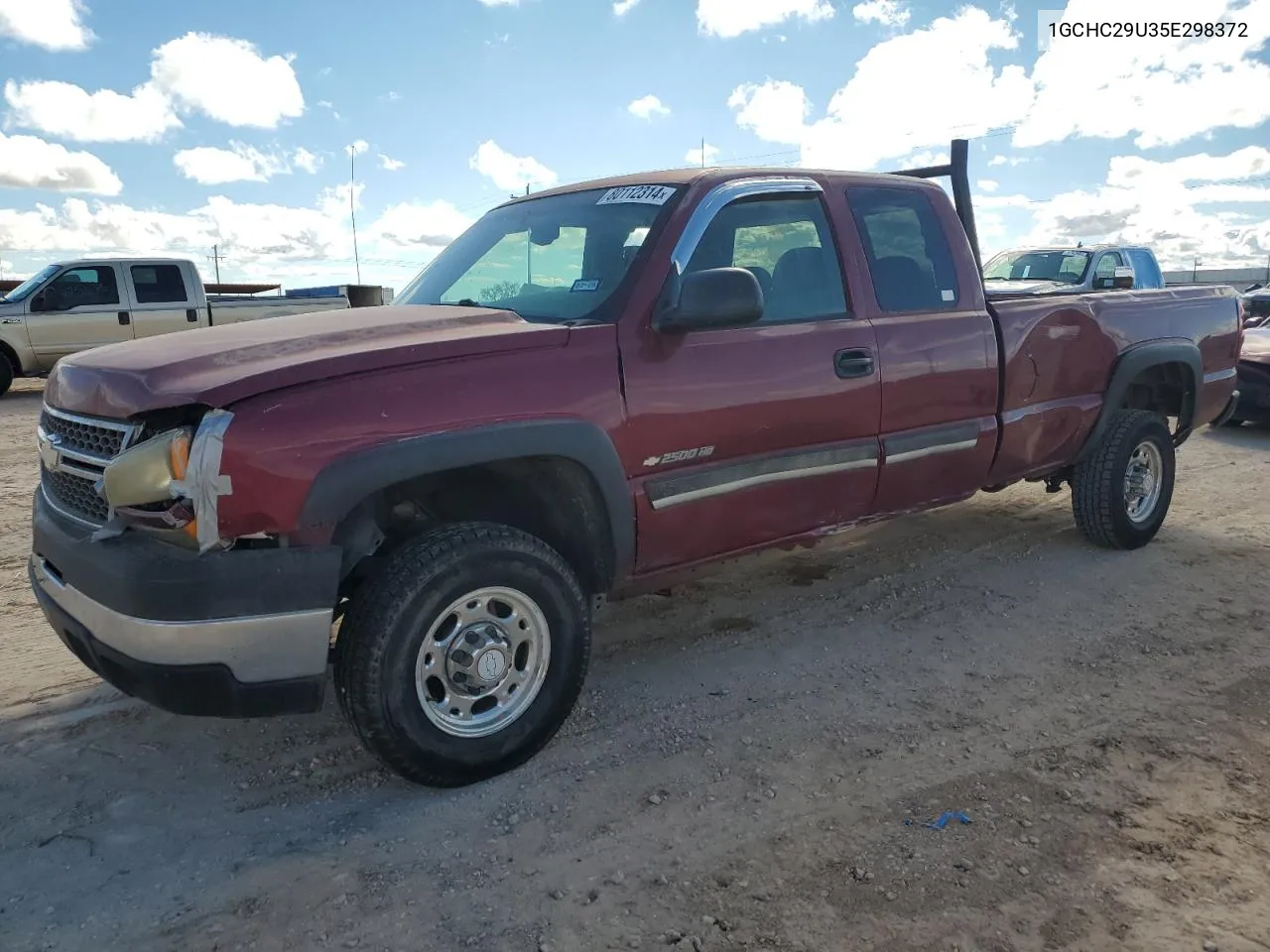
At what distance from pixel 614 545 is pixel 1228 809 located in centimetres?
207

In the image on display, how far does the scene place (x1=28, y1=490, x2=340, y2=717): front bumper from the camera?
2.54 m

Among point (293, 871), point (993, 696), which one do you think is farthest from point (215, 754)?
point (993, 696)

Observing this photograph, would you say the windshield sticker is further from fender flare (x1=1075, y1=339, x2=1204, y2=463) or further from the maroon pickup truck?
fender flare (x1=1075, y1=339, x2=1204, y2=463)

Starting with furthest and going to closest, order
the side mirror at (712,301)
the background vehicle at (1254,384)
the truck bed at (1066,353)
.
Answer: the background vehicle at (1254,384)
the truck bed at (1066,353)
the side mirror at (712,301)

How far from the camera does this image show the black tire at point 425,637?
Answer: 9.10 feet

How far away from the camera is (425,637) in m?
2.86

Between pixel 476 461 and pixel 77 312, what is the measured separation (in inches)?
483

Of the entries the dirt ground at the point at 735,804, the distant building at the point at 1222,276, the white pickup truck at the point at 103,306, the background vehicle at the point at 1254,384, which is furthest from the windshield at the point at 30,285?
the distant building at the point at 1222,276

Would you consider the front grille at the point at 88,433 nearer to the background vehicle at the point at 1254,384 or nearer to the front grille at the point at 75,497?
the front grille at the point at 75,497

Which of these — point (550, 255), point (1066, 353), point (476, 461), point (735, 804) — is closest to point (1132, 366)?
point (1066, 353)

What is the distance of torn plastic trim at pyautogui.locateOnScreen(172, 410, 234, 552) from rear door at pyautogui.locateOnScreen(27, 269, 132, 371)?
38.3ft

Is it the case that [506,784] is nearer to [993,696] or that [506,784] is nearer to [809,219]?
[993,696]

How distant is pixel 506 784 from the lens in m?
3.05

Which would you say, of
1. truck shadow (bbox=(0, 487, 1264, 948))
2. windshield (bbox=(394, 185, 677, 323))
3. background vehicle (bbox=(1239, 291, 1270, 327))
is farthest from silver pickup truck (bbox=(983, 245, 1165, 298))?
windshield (bbox=(394, 185, 677, 323))
